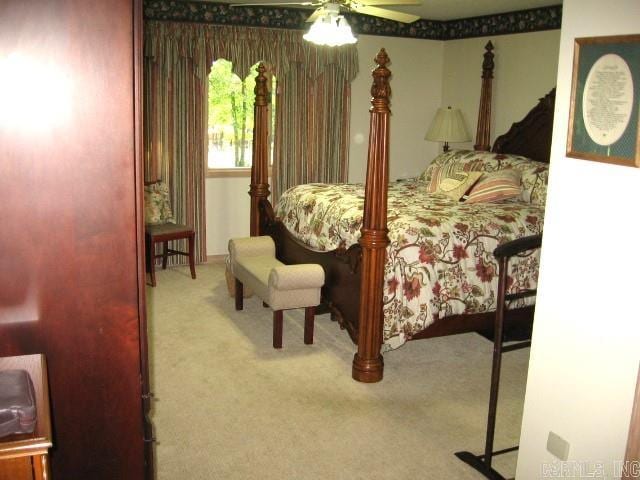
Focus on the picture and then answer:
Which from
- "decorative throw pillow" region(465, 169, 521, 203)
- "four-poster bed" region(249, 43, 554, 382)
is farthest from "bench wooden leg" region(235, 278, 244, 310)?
"decorative throw pillow" region(465, 169, 521, 203)

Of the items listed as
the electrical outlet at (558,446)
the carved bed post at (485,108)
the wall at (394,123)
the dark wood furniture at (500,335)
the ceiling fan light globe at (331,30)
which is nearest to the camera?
the electrical outlet at (558,446)

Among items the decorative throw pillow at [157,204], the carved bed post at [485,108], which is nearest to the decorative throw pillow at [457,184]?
the carved bed post at [485,108]

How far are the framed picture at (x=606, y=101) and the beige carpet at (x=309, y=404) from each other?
156cm

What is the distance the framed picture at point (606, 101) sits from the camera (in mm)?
1947

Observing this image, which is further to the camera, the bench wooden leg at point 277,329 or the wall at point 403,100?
the wall at point 403,100

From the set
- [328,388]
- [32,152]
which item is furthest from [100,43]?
[328,388]

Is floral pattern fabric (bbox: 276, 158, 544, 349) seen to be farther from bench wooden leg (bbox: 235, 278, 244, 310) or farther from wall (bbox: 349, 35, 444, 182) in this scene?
wall (bbox: 349, 35, 444, 182)

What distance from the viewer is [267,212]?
5.22m

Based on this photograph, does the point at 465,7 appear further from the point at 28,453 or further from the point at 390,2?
the point at 28,453

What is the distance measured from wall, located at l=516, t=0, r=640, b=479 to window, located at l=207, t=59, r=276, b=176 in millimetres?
4257

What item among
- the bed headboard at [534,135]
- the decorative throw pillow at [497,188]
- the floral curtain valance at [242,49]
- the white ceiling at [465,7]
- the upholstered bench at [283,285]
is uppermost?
the white ceiling at [465,7]

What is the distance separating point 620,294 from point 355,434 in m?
1.58

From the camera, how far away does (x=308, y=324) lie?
14.0 feet

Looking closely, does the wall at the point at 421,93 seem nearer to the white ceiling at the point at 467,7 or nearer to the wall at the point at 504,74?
the wall at the point at 504,74
